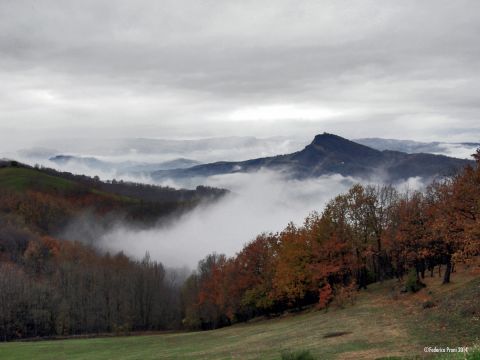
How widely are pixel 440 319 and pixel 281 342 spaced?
14.7 meters

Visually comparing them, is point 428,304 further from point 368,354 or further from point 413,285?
point 368,354

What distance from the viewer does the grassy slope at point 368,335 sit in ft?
103

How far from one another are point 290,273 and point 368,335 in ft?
127

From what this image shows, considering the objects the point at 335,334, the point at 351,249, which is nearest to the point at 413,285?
the point at 351,249

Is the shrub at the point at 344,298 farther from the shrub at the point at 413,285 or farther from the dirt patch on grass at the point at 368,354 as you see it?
the dirt patch on grass at the point at 368,354

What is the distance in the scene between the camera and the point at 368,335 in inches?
1463

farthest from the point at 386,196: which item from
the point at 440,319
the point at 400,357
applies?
the point at 400,357

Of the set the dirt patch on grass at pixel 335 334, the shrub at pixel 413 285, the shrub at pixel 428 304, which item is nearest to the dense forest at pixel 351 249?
the shrub at pixel 413 285

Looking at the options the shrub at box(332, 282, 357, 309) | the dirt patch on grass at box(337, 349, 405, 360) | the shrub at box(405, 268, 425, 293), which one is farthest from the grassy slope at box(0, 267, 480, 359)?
the shrub at box(332, 282, 357, 309)

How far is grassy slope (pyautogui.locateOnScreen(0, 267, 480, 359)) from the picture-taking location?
31.3m

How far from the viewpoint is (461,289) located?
1864 inches

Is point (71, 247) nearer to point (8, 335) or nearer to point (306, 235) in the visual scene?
point (8, 335)

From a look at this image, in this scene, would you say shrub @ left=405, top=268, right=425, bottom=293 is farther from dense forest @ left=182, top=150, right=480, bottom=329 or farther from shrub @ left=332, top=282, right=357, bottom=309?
shrub @ left=332, top=282, right=357, bottom=309

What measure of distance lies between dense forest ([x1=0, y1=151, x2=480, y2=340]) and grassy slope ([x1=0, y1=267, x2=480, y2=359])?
405 centimetres
